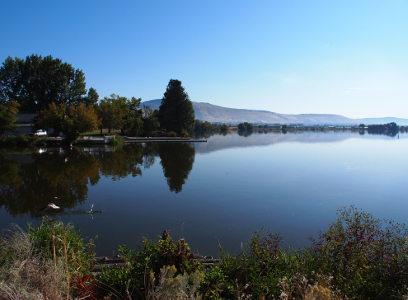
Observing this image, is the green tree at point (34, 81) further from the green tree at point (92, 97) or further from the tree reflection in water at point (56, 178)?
the tree reflection in water at point (56, 178)

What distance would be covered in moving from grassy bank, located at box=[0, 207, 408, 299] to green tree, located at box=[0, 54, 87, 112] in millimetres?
48085

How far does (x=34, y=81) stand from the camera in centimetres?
4441

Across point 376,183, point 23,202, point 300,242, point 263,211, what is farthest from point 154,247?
point 376,183

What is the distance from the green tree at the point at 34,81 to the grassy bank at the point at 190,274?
158 ft

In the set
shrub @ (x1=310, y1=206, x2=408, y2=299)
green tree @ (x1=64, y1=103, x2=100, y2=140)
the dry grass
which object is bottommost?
shrub @ (x1=310, y1=206, x2=408, y2=299)

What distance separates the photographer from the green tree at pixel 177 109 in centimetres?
4481

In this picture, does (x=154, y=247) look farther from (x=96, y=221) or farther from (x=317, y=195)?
(x=317, y=195)

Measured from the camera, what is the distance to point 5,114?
28.5 meters

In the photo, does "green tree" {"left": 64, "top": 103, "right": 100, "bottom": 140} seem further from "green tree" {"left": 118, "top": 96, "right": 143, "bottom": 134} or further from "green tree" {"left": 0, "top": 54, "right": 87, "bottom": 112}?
"green tree" {"left": 0, "top": 54, "right": 87, "bottom": 112}

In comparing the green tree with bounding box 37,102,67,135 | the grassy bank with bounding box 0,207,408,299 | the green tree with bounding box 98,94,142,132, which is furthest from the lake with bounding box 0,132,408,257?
the green tree with bounding box 98,94,142,132

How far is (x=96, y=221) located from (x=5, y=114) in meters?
29.3

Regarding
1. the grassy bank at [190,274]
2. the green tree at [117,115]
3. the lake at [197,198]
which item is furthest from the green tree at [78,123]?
the grassy bank at [190,274]

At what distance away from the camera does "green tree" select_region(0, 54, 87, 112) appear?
146ft

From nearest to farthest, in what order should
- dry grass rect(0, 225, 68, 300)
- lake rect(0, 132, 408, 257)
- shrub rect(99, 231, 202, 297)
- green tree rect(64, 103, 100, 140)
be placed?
dry grass rect(0, 225, 68, 300)
shrub rect(99, 231, 202, 297)
lake rect(0, 132, 408, 257)
green tree rect(64, 103, 100, 140)
